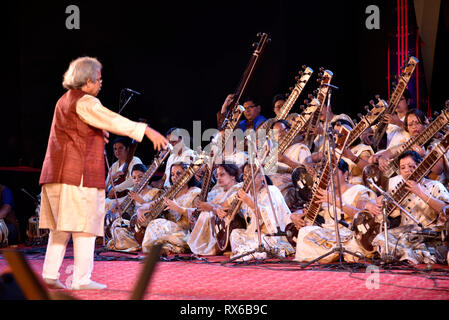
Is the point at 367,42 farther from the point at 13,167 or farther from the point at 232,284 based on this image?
the point at 13,167

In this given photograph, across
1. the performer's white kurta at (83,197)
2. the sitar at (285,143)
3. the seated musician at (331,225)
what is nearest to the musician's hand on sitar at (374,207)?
the seated musician at (331,225)

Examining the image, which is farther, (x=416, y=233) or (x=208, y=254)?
(x=208, y=254)

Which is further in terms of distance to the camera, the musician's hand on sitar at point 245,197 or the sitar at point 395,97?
Result: the sitar at point 395,97

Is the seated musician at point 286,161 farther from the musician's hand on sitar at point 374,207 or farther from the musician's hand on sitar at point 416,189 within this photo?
the musician's hand on sitar at point 416,189

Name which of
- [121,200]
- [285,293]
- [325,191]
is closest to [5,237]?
[121,200]

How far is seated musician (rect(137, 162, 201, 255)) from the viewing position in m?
7.32

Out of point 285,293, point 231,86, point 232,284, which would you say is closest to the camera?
point 285,293

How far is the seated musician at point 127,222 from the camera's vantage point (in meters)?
7.75

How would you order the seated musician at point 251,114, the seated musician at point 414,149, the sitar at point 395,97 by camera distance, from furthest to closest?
the seated musician at point 251,114 → the sitar at point 395,97 → the seated musician at point 414,149

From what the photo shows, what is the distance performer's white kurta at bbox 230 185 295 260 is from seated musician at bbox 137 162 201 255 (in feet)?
3.09

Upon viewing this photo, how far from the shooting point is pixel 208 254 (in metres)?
7.10

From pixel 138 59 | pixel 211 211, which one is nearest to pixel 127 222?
pixel 211 211

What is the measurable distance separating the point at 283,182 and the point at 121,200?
259 centimetres

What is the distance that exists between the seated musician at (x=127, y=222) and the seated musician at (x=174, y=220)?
274 mm
